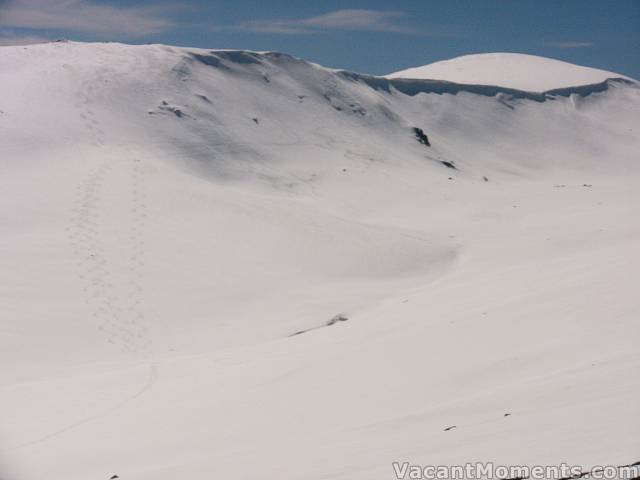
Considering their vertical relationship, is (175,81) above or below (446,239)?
above

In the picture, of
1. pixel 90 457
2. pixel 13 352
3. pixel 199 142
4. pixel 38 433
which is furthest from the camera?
pixel 199 142

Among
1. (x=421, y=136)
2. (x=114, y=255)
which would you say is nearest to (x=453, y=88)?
(x=421, y=136)

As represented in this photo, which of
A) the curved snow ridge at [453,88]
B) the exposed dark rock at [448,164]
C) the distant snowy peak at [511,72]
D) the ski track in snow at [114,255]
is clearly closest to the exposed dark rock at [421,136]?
the exposed dark rock at [448,164]

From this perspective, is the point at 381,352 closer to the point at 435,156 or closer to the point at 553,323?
the point at 553,323

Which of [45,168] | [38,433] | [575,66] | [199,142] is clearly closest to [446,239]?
[199,142]

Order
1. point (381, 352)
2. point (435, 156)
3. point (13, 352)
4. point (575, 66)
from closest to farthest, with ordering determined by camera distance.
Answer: point (381, 352) → point (13, 352) → point (435, 156) → point (575, 66)

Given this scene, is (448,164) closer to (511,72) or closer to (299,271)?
(299,271)
